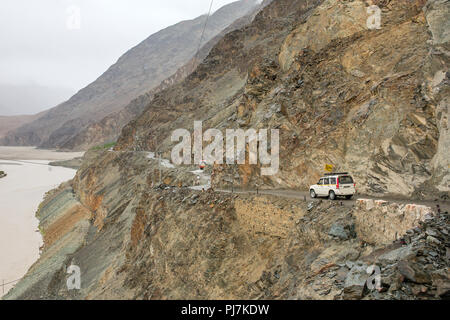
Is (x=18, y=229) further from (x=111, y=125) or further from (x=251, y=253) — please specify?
(x=111, y=125)

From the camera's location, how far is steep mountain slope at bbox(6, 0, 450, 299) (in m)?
7.72

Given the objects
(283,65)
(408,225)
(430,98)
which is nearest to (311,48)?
(283,65)

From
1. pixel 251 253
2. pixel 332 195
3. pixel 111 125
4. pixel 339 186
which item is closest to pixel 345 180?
pixel 339 186

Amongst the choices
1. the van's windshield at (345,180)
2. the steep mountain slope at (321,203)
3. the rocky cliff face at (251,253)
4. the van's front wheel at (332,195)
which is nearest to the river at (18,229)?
the rocky cliff face at (251,253)

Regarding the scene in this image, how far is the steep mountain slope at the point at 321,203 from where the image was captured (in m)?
7.72

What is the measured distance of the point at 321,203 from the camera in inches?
449

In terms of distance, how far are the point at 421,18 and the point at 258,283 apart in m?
15.2

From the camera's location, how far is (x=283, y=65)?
23250mm

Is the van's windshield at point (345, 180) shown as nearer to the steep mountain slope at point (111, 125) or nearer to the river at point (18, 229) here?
the river at point (18, 229)

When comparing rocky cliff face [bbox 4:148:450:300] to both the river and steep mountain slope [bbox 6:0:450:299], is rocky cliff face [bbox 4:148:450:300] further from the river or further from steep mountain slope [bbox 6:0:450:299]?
the river

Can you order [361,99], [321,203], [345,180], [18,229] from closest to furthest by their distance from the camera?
1. [321,203]
2. [345,180]
3. [361,99]
4. [18,229]

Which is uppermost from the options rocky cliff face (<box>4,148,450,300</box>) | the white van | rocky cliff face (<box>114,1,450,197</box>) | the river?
rocky cliff face (<box>114,1,450,197</box>)

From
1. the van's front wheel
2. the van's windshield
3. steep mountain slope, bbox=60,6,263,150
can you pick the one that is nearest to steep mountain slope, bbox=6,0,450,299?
the van's front wheel

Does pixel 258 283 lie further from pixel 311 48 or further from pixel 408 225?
pixel 311 48
